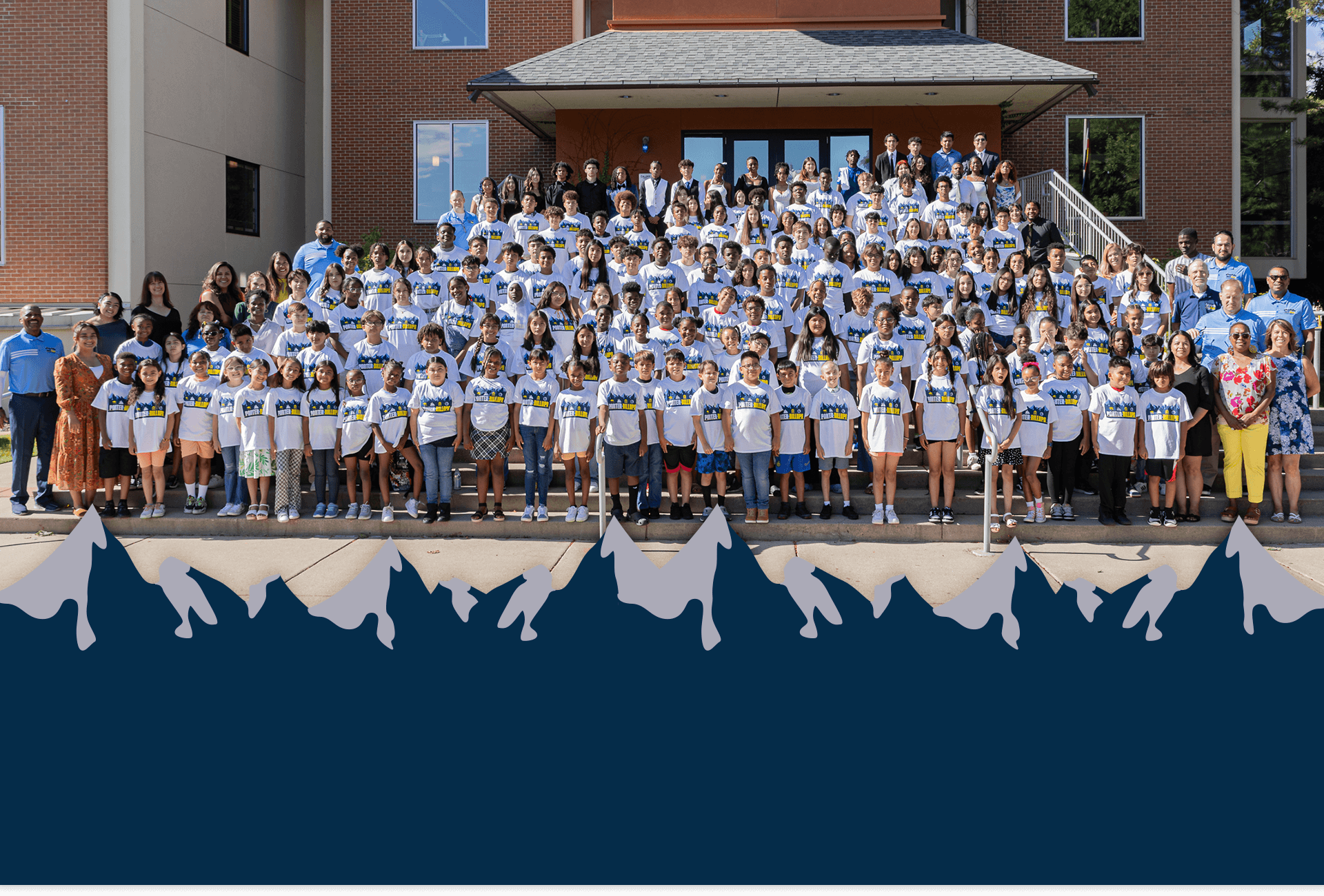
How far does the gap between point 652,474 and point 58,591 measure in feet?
28.4

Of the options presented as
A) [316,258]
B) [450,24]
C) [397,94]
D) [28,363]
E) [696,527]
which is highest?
[450,24]

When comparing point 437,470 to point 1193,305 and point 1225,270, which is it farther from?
point 1225,270

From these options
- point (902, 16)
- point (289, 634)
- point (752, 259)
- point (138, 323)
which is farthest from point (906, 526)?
point (902, 16)

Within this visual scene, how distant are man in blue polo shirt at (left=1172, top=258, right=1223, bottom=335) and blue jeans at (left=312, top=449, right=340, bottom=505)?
9.13 metres

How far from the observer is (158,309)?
11.3 m

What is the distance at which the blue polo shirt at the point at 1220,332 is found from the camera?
10.4 meters

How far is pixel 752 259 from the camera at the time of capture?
11.7 metres

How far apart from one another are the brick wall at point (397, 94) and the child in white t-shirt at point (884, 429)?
46.3 ft

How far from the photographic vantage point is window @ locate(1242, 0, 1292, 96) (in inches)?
989

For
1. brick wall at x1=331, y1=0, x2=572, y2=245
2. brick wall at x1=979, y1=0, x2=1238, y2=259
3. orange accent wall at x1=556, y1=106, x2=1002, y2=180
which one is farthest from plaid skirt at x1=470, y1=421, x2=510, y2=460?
brick wall at x1=979, y1=0, x2=1238, y2=259

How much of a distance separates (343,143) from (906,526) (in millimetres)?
17063

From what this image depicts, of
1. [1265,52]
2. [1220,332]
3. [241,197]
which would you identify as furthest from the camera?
[1265,52]

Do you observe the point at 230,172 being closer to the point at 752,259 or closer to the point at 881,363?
the point at 752,259

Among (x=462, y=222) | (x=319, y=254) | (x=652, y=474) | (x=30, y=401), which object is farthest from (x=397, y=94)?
(x=652, y=474)
